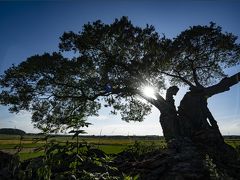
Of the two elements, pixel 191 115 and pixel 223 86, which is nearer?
pixel 191 115

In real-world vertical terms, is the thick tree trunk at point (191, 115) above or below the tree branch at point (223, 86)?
below

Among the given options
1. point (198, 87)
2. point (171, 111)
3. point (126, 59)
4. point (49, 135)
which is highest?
point (126, 59)

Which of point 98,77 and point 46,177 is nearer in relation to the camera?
point 46,177

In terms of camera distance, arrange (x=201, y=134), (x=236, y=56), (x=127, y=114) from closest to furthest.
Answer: (x=201, y=134) < (x=236, y=56) < (x=127, y=114)

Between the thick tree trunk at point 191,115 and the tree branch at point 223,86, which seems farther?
the tree branch at point 223,86

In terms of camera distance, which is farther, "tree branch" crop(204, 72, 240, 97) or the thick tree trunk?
"tree branch" crop(204, 72, 240, 97)

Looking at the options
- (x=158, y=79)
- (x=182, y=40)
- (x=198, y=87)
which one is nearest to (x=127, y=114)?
(x=158, y=79)

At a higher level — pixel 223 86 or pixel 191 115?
pixel 223 86

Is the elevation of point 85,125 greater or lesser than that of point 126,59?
lesser

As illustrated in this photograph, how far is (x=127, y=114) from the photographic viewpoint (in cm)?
3028

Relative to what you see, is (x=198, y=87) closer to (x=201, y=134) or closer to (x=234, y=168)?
(x=201, y=134)

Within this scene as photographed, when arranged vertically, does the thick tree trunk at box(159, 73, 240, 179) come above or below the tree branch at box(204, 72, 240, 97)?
below

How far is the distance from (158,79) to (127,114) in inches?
207

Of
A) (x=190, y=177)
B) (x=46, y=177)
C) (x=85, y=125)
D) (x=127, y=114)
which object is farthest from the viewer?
(x=127, y=114)
